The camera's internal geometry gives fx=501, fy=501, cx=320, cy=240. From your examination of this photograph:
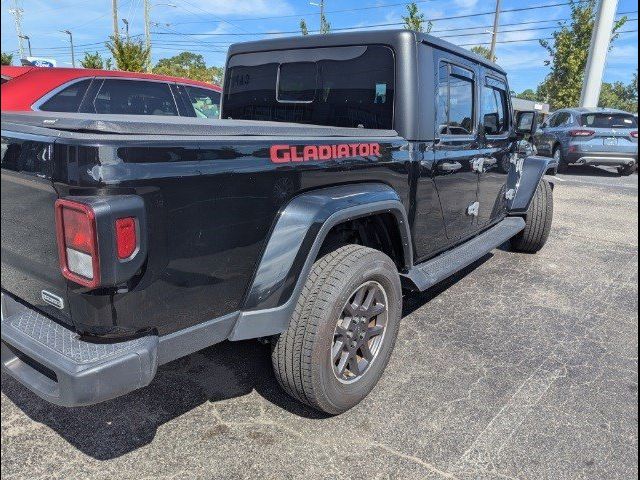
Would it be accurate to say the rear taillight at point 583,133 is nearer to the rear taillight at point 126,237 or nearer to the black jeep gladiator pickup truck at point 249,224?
the black jeep gladiator pickup truck at point 249,224

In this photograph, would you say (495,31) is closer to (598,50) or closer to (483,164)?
(598,50)

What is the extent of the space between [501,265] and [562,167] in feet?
30.8

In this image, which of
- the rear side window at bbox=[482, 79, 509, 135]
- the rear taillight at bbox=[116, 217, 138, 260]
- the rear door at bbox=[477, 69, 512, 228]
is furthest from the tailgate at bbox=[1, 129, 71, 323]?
the rear side window at bbox=[482, 79, 509, 135]

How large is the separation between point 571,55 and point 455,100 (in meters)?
21.3

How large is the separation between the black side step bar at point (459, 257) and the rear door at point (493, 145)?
13cm

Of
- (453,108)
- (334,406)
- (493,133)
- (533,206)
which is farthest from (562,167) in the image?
(334,406)

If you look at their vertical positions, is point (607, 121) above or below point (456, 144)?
above

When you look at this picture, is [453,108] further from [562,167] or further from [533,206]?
[562,167]

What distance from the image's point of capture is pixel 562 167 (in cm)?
1314

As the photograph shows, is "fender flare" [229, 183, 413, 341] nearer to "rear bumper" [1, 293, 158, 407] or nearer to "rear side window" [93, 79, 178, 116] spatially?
"rear bumper" [1, 293, 158, 407]

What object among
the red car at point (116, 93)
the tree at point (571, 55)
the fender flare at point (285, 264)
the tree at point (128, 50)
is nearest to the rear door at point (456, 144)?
the fender flare at point (285, 264)

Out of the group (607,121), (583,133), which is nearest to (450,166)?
(583,133)

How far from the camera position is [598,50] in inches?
555

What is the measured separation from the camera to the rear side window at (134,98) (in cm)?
587
